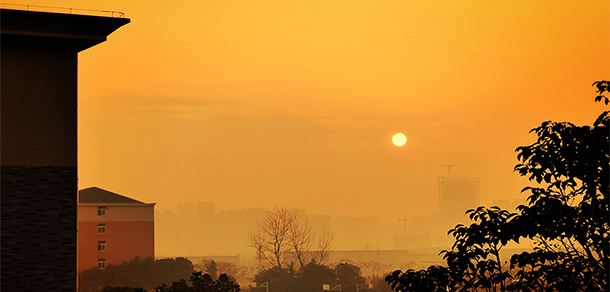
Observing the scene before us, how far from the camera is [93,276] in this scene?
46719mm

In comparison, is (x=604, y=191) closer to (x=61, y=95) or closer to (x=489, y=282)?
(x=489, y=282)

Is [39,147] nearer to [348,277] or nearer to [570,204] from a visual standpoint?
[570,204]

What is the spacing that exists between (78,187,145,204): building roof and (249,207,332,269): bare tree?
1202 cm

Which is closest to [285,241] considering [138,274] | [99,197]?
[138,274]

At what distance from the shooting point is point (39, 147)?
44.8 ft

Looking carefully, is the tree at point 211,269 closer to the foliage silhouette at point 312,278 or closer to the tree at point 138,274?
the tree at point 138,274

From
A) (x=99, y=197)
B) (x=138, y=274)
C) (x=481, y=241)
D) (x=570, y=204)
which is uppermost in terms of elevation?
(x=99, y=197)

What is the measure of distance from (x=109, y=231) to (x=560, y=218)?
46293mm

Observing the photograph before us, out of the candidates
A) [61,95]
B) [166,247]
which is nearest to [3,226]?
[61,95]

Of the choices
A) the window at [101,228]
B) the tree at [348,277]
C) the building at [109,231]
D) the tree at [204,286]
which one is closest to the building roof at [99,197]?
the building at [109,231]

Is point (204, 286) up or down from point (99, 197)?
down

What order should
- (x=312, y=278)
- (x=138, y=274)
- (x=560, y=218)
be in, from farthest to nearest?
(x=312, y=278)
(x=138, y=274)
(x=560, y=218)

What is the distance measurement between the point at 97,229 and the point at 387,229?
215ft

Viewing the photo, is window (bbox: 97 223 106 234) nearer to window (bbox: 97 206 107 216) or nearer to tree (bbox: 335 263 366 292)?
window (bbox: 97 206 107 216)
